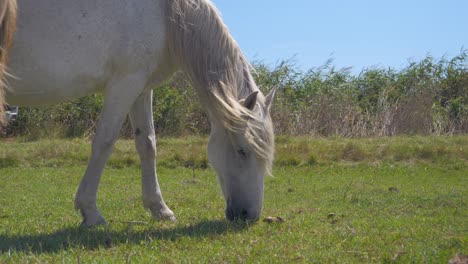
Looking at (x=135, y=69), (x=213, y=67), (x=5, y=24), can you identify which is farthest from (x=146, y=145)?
(x=5, y=24)

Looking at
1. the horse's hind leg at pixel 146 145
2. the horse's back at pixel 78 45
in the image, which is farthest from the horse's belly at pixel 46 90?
the horse's hind leg at pixel 146 145

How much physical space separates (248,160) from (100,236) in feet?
4.62

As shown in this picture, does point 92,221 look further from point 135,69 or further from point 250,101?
point 250,101

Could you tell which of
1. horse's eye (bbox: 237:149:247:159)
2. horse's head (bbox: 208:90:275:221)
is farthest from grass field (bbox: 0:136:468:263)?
horse's eye (bbox: 237:149:247:159)

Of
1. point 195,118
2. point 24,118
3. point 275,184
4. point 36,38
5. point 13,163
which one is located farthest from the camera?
point 195,118

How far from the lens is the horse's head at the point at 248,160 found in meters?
4.98

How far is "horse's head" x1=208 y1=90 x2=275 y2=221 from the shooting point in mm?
4984

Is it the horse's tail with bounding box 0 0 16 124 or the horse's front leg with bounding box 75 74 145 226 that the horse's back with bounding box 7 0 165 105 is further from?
the horse's tail with bounding box 0 0 16 124

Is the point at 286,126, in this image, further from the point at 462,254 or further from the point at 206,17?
the point at 462,254

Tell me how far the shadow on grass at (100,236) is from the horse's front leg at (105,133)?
0.72ft

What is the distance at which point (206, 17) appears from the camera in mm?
5230

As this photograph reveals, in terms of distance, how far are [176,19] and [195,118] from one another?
1014 cm

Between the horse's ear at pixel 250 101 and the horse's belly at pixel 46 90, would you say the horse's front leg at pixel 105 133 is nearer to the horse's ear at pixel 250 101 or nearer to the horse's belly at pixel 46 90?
the horse's belly at pixel 46 90

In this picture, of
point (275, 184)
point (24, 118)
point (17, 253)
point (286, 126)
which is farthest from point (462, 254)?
point (24, 118)
